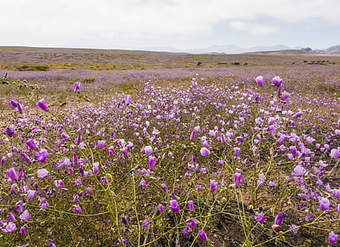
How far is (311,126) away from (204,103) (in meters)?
2.58

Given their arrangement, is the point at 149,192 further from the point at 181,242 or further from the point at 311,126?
the point at 311,126

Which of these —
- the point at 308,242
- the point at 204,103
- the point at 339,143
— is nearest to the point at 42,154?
the point at 308,242

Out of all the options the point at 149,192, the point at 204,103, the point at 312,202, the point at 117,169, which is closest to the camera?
the point at 312,202

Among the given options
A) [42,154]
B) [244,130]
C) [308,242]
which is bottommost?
[308,242]

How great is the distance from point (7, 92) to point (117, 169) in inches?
458

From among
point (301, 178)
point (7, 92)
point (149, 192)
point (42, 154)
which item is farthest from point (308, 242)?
point (7, 92)

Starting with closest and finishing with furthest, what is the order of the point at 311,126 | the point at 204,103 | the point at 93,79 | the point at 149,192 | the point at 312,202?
the point at 312,202 < the point at 149,192 < the point at 311,126 < the point at 204,103 < the point at 93,79

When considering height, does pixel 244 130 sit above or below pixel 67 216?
above

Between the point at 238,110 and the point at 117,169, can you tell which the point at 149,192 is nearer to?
the point at 117,169

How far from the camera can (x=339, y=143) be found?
455 cm

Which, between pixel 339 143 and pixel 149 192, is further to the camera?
pixel 339 143

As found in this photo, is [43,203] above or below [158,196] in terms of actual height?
above

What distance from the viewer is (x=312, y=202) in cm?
262

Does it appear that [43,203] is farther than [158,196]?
No
